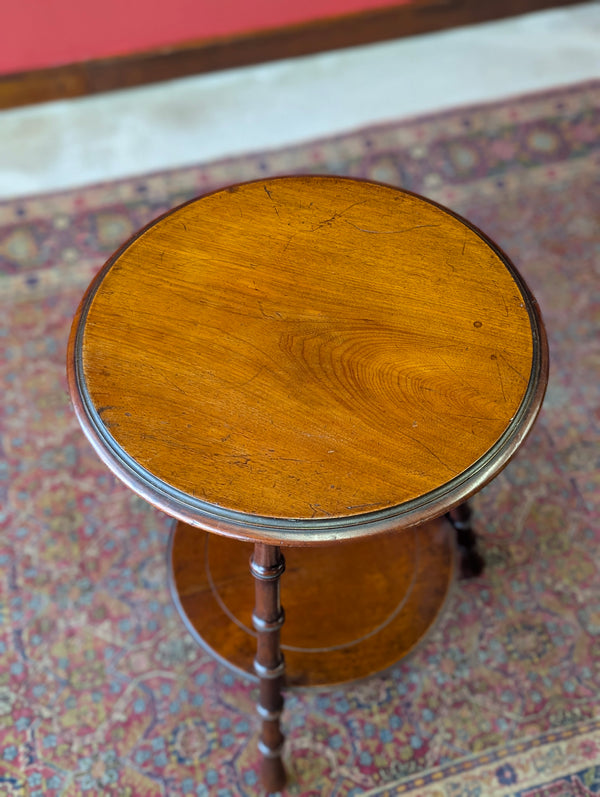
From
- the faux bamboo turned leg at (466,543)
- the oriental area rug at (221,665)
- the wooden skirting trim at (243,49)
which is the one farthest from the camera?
the wooden skirting trim at (243,49)

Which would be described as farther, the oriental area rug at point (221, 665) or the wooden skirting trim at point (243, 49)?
the wooden skirting trim at point (243, 49)

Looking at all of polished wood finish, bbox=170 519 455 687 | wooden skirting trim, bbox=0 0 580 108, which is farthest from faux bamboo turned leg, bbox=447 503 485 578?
wooden skirting trim, bbox=0 0 580 108

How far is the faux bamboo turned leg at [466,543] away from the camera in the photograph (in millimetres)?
1442

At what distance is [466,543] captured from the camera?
1477 mm

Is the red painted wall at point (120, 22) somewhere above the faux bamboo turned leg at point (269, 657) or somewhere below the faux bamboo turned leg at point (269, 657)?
above

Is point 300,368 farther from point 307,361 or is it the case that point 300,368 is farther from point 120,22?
point 120,22

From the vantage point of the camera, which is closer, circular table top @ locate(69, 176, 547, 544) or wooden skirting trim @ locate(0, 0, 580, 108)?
circular table top @ locate(69, 176, 547, 544)

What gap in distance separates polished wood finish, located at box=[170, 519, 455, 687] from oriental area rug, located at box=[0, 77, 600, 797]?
53mm

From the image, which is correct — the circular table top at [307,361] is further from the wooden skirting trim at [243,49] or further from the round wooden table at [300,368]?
the wooden skirting trim at [243,49]

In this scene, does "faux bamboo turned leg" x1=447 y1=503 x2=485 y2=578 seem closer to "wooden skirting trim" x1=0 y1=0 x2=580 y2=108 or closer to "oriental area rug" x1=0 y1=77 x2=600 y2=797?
"oriental area rug" x1=0 y1=77 x2=600 y2=797

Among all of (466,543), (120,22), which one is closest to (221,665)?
(466,543)

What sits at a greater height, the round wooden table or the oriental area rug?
the round wooden table

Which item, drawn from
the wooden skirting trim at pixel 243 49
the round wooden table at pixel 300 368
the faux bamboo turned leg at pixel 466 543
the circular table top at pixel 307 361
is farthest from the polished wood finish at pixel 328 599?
the wooden skirting trim at pixel 243 49

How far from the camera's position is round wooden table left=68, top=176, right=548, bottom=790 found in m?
0.94
